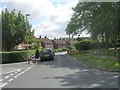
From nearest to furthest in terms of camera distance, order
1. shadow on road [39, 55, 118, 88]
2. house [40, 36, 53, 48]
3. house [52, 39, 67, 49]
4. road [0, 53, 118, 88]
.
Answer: shadow on road [39, 55, 118, 88] < road [0, 53, 118, 88] < house [40, 36, 53, 48] < house [52, 39, 67, 49]

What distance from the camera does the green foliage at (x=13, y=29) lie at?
54.7 m

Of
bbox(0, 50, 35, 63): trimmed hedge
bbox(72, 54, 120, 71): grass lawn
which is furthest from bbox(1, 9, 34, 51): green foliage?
bbox(72, 54, 120, 71): grass lawn

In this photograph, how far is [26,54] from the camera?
1556 inches

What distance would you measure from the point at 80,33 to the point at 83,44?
4190mm

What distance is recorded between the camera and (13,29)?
54.6m

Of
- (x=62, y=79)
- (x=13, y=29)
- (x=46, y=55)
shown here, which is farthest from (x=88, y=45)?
(x=62, y=79)

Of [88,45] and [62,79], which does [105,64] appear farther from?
[88,45]

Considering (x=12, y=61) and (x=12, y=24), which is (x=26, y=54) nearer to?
(x=12, y=61)

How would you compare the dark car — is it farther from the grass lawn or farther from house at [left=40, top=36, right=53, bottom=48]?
house at [left=40, top=36, right=53, bottom=48]

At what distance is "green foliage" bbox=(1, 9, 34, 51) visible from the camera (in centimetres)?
5466

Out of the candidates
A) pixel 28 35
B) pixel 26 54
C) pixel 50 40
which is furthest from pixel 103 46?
pixel 50 40

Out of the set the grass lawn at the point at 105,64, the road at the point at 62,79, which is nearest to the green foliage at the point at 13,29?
the grass lawn at the point at 105,64

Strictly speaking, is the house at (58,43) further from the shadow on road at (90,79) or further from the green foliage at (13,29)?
the shadow on road at (90,79)

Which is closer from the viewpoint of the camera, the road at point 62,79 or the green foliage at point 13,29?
the road at point 62,79
